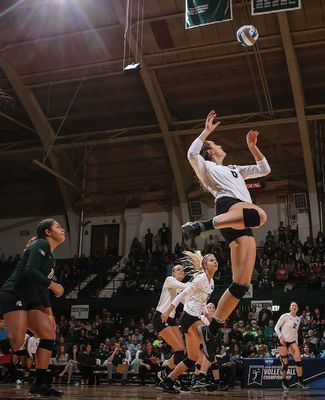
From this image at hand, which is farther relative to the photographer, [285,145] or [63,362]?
[285,145]

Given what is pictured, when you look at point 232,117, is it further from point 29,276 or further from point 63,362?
point 29,276

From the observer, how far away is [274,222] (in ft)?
81.7

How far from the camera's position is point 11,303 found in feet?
17.9

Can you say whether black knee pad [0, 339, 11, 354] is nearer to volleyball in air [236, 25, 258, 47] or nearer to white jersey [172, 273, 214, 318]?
white jersey [172, 273, 214, 318]

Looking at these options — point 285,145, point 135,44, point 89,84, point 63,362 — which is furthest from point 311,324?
point 89,84

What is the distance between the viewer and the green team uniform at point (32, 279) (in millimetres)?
5441

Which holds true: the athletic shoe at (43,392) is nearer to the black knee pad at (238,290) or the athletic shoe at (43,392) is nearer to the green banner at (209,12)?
the black knee pad at (238,290)

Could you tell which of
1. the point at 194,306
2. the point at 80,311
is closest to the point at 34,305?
the point at 194,306

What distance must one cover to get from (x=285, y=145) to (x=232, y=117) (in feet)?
11.5

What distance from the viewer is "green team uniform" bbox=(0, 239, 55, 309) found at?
214 inches

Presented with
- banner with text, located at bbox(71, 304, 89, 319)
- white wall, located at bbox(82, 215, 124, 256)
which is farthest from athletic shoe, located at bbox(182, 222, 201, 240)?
white wall, located at bbox(82, 215, 124, 256)

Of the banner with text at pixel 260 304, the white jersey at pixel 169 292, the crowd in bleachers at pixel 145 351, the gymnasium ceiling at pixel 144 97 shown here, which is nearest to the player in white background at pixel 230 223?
the white jersey at pixel 169 292

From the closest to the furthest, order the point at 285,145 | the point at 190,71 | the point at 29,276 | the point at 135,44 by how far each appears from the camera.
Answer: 1. the point at 29,276
2. the point at 135,44
3. the point at 190,71
4. the point at 285,145

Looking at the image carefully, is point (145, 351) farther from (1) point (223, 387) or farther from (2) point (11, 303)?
(2) point (11, 303)
